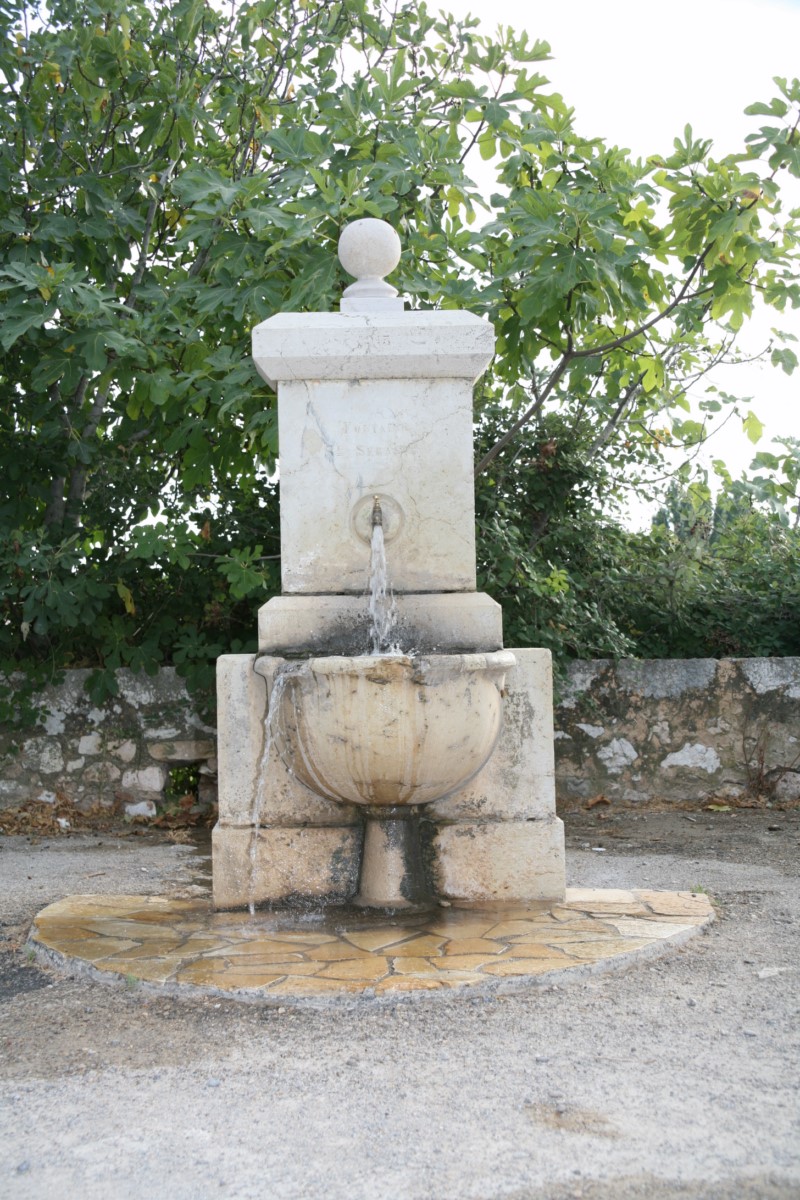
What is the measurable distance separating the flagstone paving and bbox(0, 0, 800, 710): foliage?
2.01 metres

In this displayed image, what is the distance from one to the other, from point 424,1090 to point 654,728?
12.6 feet

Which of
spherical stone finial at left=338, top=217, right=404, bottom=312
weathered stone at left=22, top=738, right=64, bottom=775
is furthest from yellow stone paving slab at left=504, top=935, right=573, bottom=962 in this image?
weathered stone at left=22, top=738, right=64, bottom=775

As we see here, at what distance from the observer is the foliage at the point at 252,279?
4395 millimetres

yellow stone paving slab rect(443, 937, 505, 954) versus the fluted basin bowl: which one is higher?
the fluted basin bowl

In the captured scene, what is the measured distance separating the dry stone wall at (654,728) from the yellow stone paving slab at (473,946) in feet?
8.94

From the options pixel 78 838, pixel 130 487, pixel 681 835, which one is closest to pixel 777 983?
pixel 681 835

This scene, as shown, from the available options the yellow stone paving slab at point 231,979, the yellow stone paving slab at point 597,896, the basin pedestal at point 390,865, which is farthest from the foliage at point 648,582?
the yellow stone paving slab at point 231,979

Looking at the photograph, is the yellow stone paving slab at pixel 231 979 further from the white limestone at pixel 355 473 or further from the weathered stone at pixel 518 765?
the white limestone at pixel 355 473

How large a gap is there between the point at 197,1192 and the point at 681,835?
3.62 metres

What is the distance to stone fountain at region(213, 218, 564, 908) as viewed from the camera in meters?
3.20

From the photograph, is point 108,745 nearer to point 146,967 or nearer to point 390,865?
point 390,865

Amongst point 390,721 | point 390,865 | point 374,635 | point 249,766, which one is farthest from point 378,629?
point 390,865

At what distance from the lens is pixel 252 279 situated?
4480mm

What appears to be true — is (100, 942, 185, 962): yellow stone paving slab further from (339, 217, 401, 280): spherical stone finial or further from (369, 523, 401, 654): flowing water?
(339, 217, 401, 280): spherical stone finial
